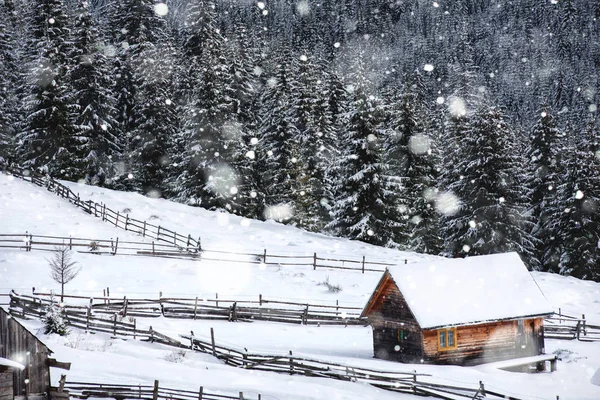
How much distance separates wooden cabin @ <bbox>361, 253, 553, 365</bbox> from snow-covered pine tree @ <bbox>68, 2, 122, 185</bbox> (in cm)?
3347

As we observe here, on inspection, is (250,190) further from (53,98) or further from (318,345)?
(318,345)

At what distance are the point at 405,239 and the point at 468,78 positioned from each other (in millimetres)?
48476

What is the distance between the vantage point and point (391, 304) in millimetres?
26453

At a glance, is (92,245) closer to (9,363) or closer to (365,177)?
(365,177)

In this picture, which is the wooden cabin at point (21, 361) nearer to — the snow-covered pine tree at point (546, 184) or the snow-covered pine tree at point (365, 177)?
the snow-covered pine tree at point (365, 177)

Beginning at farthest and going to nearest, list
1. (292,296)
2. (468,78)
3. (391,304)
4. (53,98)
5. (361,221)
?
1. (468,78)
2. (53,98)
3. (361,221)
4. (292,296)
5. (391,304)

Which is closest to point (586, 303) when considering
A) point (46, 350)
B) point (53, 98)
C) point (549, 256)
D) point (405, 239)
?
point (549, 256)

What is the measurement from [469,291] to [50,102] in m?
38.6

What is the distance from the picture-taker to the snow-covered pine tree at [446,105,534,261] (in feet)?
136

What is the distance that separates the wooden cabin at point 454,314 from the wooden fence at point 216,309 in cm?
253

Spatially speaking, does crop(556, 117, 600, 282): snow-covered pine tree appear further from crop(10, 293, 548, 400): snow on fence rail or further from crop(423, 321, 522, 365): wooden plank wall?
crop(10, 293, 548, 400): snow on fence rail

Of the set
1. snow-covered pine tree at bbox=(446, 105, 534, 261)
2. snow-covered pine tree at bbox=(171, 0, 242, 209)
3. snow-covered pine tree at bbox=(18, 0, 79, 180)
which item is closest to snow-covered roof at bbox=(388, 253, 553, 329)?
snow-covered pine tree at bbox=(446, 105, 534, 261)

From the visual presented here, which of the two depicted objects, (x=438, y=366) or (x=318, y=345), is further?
(x=318, y=345)

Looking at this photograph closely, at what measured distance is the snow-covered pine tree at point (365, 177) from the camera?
4138 cm
